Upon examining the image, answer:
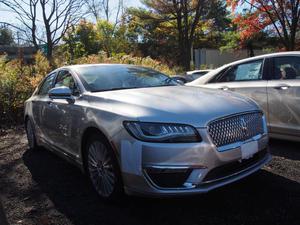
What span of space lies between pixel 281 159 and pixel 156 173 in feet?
8.07

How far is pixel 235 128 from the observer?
399 centimetres

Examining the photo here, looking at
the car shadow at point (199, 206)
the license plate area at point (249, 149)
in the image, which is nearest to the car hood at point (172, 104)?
the license plate area at point (249, 149)

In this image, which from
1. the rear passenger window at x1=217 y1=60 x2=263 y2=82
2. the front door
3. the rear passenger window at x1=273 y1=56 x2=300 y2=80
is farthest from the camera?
the rear passenger window at x1=217 y1=60 x2=263 y2=82

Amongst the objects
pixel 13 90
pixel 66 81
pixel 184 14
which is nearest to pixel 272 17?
pixel 184 14

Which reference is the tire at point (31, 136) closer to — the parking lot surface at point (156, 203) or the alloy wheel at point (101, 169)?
the parking lot surface at point (156, 203)

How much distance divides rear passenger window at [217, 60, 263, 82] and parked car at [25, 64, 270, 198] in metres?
1.94

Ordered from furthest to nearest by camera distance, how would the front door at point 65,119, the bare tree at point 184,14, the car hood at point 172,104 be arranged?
1. the bare tree at point 184,14
2. the front door at point 65,119
3. the car hood at point 172,104

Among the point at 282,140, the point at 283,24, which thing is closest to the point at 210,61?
the point at 283,24

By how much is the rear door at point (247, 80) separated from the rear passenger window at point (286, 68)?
18 cm

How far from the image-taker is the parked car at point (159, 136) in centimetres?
371

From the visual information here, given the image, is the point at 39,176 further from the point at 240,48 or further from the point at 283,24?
the point at 240,48

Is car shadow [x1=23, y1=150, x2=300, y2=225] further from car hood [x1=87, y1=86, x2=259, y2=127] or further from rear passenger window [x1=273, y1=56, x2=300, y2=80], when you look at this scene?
rear passenger window [x1=273, y1=56, x2=300, y2=80]

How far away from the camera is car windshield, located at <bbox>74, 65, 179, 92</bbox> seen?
5.02m

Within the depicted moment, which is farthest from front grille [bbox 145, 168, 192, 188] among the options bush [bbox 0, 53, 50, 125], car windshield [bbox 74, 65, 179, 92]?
bush [bbox 0, 53, 50, 125]
